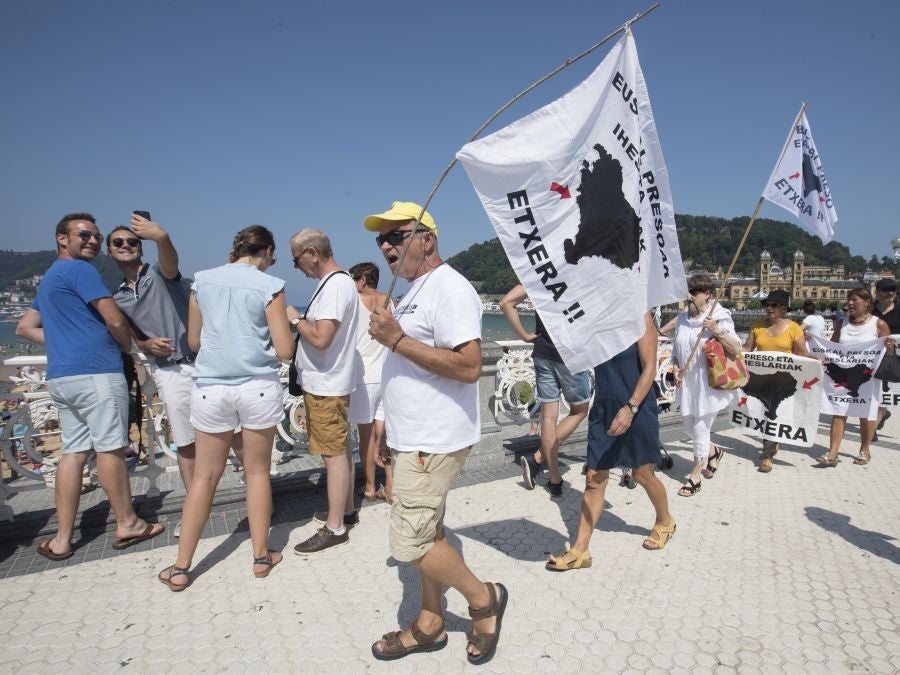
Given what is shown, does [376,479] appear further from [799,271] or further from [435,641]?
[799,271]

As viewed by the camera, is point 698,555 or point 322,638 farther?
point 698,555

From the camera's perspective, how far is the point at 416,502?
2.25m

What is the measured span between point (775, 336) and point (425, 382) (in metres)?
4.99

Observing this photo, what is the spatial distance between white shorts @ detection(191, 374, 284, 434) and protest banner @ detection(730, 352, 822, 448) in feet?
16.0

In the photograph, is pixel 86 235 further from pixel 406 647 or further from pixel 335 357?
pixel 406 647

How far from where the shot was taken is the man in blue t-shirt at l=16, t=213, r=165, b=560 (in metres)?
3.24

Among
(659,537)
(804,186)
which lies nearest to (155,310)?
(659,537)

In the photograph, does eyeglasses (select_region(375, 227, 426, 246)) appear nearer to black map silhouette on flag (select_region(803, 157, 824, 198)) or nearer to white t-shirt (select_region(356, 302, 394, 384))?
white t-shirt (select_region(356, 302, 394, 384))

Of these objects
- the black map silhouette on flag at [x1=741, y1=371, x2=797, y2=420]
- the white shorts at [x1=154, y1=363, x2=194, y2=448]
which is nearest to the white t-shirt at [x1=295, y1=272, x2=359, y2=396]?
the white shorts at [x1=154, y1=363, x2=194, y2=448]

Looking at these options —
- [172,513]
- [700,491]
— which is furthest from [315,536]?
[700,491]

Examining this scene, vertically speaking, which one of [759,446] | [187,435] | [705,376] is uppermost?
[705,376]

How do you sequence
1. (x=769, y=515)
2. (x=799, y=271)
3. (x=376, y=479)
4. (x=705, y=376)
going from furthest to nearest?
(x=799, y=271) < (x=705, y=376) < (x=376, y=479) < (x=769, y=515)

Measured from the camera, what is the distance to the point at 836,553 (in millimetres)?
3613

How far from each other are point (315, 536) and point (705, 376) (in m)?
3.77
